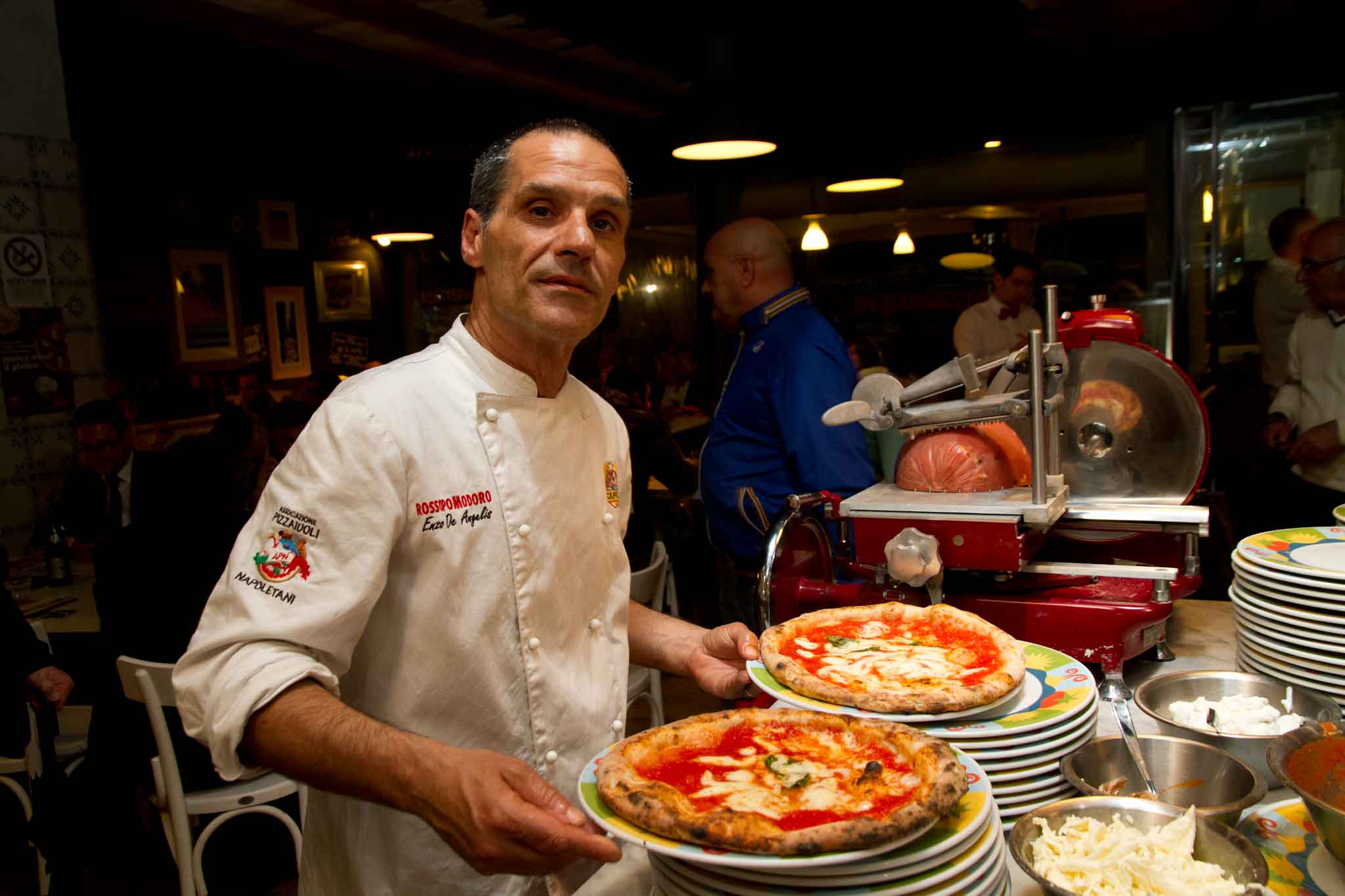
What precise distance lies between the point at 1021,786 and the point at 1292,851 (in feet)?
1.05

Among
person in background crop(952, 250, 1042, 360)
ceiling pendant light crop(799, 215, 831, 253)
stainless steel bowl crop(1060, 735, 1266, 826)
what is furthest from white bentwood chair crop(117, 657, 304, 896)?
ceiling pendant light crop(799, 215, 831, 253)

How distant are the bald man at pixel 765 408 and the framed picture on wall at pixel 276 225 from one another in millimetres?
5587

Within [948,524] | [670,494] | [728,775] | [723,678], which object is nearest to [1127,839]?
[728,775]

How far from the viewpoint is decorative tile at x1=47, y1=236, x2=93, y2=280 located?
515 centimetres

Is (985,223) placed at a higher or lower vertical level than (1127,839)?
higher

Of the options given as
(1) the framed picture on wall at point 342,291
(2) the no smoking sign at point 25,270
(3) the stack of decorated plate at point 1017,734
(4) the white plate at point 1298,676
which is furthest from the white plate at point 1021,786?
(1) the framed picture on wall at point 342,291

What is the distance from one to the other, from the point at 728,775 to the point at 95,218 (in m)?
7.24

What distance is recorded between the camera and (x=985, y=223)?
7836 mm

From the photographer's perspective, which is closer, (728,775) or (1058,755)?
(728,775)

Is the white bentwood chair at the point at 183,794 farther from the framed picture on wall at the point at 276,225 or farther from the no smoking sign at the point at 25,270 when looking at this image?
the framed picture on wall at the point at 276,225

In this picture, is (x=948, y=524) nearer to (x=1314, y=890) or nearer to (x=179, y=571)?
(x=1314, y=890)

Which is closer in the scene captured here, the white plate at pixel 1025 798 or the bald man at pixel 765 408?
the white plate at pixel 1025 798

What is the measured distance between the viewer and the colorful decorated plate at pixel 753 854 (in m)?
0.94

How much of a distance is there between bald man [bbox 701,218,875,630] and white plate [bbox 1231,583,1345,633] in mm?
1854
